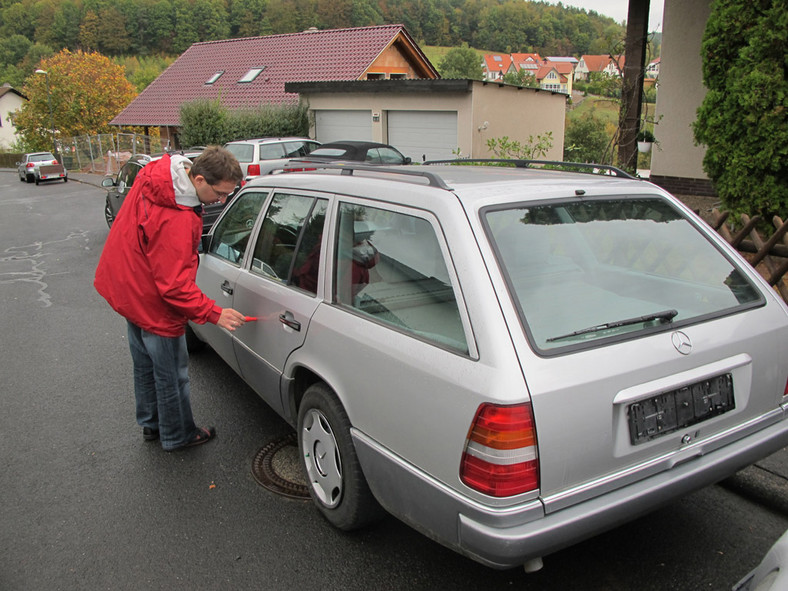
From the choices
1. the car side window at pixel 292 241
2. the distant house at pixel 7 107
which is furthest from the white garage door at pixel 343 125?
the distant house at pixel 7 107

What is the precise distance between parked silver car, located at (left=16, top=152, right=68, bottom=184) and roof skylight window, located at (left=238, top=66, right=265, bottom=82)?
37.2 ft

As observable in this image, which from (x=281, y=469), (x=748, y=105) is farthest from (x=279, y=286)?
(x=748, y=105)

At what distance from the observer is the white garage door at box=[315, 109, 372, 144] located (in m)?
21.5

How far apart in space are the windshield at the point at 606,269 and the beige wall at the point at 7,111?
8708 centimetres

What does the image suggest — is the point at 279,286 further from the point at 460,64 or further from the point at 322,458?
the point at 460,64

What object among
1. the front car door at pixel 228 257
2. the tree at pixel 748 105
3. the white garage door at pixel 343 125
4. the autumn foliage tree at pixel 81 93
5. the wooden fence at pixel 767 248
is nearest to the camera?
the front car door at pixel 228 257

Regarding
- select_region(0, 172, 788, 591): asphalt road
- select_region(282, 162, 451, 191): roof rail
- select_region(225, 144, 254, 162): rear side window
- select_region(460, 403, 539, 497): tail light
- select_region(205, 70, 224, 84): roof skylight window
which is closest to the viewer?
select_region(460, 403, 539, 497): tail light

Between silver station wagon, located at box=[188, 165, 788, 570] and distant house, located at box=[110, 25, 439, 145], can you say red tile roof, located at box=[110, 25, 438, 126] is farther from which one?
silver station wagon, located at box=[188, 165, 788, 570]

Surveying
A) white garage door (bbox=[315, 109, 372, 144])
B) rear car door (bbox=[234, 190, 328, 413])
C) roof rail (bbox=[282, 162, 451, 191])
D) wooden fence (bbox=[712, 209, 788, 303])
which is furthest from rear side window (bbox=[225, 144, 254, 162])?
roof rail (bbox=[282, 162, 451, 191])

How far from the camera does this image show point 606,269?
9.81ft

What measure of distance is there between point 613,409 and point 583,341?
10.3 inches

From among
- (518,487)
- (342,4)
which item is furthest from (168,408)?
(342,4)

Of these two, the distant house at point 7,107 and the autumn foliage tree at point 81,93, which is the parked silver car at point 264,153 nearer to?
the autumn foliage tree at point 81,93

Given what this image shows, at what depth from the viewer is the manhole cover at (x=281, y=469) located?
3549mm
